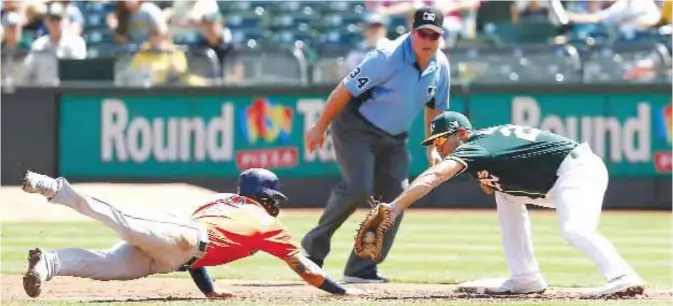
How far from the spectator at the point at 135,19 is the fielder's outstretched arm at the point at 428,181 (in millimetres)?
11571

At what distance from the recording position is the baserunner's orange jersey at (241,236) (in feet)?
24.1

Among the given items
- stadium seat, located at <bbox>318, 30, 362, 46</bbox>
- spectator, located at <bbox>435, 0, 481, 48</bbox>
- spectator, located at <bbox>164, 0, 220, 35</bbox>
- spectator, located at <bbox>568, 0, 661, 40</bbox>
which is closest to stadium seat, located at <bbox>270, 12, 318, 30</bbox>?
stadium seat, located at <bbox>318, 30, 362, 46</bbox>

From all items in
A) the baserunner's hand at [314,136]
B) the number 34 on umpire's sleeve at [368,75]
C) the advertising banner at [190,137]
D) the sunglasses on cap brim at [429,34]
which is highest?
the sunglasses on cap brim at [429,34]

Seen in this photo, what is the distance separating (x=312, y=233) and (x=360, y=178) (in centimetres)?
52

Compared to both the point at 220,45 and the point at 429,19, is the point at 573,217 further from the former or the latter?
the point at 220,45

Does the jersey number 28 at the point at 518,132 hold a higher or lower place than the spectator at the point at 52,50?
higher

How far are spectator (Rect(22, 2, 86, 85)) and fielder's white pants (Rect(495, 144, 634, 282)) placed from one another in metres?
11.1

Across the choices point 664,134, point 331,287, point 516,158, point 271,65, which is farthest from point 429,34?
point 664,134

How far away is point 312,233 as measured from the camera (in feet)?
30.2

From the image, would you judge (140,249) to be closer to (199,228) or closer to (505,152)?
(199,228)

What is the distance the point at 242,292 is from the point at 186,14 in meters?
11.2

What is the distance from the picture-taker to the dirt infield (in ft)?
25.3

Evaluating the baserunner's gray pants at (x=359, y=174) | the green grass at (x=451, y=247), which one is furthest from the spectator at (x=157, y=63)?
the baserunner's gray pants at (x=359, y=174)

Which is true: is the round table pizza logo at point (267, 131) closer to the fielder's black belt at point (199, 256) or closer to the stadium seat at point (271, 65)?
the stadium seat at point (271, 65)
